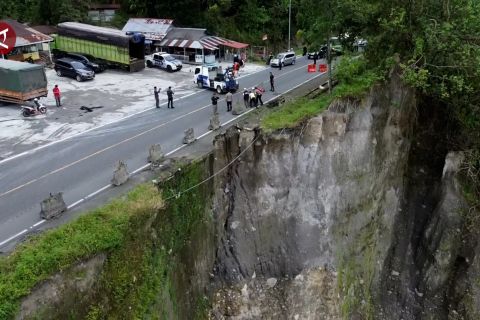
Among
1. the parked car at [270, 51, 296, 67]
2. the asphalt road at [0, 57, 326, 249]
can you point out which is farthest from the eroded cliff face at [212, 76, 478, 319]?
the parked car at [270, 51, 296, 67]

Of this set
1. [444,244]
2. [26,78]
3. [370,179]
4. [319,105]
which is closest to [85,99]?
[26,78]

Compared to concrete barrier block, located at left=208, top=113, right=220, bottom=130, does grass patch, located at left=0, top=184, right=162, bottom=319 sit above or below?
below

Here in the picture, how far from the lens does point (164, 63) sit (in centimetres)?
4656

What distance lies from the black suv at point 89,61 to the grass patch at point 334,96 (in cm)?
2404

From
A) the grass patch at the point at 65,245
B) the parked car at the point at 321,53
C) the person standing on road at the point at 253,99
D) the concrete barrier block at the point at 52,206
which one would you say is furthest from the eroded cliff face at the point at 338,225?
the person standing on road at the point at 253,99

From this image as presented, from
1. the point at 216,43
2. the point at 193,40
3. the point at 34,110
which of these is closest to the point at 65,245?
the point at 34,110

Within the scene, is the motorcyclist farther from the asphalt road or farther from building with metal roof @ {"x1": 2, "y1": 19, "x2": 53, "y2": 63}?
building with metal roof @ {"x1": 2, "y1": 19, "x2": 53, "y2": 63}

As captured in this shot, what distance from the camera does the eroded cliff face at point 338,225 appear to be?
24.3 metres

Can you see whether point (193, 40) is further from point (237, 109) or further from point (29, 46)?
point (237, 109)

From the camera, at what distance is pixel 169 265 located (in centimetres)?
2084

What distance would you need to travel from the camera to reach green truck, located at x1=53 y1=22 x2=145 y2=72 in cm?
4534

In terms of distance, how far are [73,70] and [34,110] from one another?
10337 mm

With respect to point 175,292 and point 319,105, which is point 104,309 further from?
point 319,105

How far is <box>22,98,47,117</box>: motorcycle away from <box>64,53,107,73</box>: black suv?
473 inches
